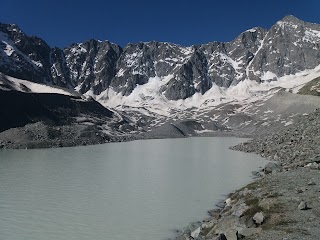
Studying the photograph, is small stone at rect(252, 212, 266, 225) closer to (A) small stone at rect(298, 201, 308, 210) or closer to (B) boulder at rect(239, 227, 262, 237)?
(B) boulder at rect(239, 227, 262, 237)

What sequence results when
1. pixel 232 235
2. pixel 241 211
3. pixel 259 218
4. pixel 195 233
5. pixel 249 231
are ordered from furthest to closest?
pixel 241 211, pixel 195 233, pixel 259 218, pixel 249 231, pixel 232 235

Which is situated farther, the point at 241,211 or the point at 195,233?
the point at 241,211

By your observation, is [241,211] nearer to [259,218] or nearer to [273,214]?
[273,214]

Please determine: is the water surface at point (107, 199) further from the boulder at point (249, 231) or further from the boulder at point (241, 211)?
the boulder at point (249, 231)

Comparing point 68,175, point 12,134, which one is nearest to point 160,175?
point 68,175

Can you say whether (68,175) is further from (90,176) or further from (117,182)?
(117,182)

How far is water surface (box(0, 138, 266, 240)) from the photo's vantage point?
2770cm

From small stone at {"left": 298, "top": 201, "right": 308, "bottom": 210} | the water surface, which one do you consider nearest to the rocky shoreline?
small stone at {"left": 298, "top": 201, "right": 308, "bottom": 210}

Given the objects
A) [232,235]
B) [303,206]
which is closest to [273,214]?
[303,206]

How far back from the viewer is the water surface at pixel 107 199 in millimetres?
27700

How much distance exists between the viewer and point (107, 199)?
38.8 m

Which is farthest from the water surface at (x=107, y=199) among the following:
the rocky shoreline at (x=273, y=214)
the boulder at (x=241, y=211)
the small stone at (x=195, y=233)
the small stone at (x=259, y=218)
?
the small stone at (x=259, y=218)

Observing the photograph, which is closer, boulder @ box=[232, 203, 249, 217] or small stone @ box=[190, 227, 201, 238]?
small stone @ box=[190, 227, 201, 238]

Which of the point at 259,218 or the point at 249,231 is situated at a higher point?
the point at 259,218
